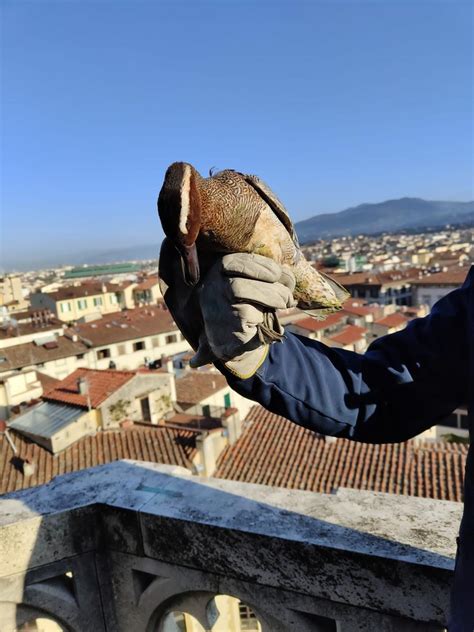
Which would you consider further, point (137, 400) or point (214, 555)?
point (137, 400)

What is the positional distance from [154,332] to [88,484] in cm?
3373

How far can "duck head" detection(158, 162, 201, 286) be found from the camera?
1162 millimetres

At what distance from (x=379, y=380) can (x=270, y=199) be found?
2.41 ft

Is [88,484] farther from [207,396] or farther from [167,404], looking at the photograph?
[207,396]

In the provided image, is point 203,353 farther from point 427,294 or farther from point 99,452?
point 427,294

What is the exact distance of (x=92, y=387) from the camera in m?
17.3

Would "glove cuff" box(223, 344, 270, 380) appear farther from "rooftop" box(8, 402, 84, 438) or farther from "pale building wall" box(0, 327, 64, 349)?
"pale building wall" box(0, 327, 64, 349)

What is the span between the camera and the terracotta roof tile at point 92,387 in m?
16.3

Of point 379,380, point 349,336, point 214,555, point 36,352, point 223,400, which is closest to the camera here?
point 379,380

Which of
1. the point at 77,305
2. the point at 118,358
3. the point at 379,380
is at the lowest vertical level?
the point at 118,358

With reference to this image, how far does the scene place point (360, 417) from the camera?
1.66 m

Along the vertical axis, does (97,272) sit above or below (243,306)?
below

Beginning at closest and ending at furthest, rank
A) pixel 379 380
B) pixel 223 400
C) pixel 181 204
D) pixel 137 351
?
pixel 181 204
pixel 379 380
pixel 223 400
pixel 137 351

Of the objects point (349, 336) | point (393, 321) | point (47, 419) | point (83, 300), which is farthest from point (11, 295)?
point (47, 419)
